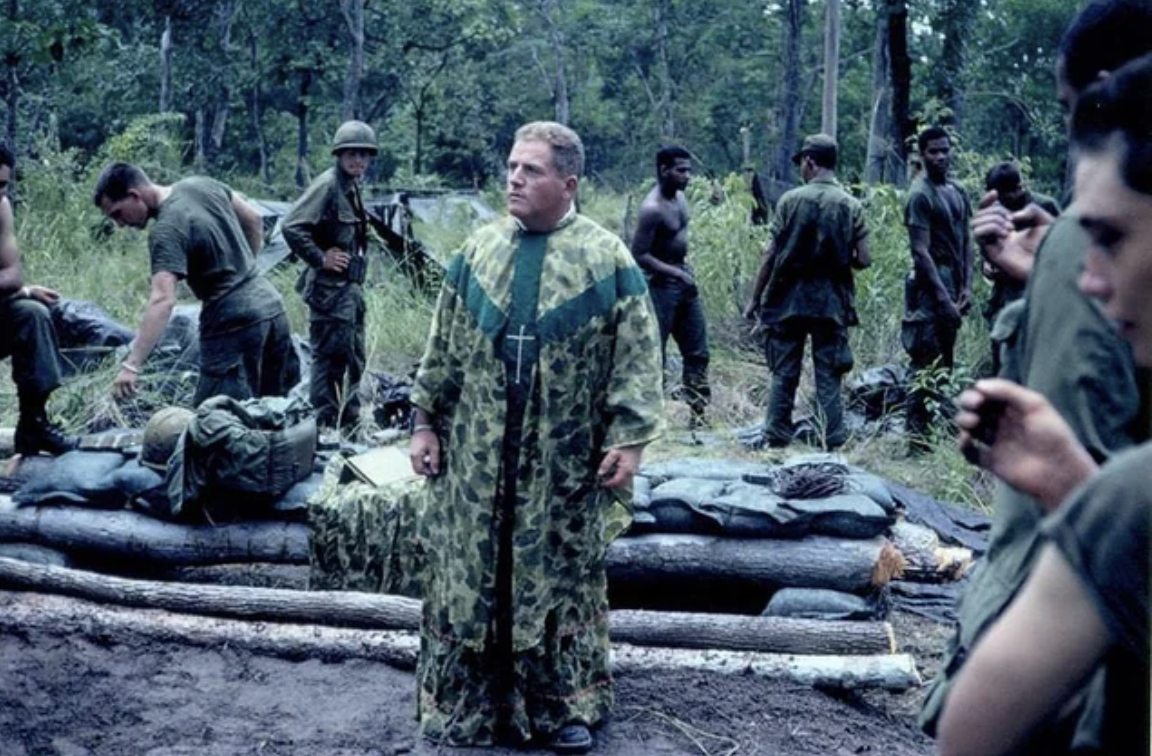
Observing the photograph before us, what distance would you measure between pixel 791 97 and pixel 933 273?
2293 cm

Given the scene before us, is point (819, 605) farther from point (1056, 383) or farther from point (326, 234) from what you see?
point (326, 234)

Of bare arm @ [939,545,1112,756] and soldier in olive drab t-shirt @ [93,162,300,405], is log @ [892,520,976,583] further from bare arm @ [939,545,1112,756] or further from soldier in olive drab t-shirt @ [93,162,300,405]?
bare arm @ [939,545,1112,756]

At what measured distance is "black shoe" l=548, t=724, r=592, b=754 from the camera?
4910 millimetres

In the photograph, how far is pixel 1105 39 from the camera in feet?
6.93

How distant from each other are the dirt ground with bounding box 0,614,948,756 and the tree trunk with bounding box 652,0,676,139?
33.4 meters

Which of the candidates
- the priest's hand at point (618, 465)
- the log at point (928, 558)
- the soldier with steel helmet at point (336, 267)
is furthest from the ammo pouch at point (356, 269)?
the priest's hand at point (618, 465)

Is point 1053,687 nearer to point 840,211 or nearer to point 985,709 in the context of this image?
point 985,709

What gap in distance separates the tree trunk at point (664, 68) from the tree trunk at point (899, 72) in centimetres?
2277

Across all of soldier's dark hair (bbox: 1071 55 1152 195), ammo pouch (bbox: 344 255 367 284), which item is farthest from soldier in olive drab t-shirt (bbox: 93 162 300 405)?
soldier's dark hair (bbox: 1071 55 1152 195)

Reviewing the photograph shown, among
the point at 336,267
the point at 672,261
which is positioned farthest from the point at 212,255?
the point at 672,261

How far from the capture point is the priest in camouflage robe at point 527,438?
471 centimetres

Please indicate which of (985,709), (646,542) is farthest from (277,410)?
(985,709)

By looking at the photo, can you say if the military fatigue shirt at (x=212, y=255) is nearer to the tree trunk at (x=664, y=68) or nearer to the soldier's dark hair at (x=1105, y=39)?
the soldier's dark hair at (x=1105, y=39)

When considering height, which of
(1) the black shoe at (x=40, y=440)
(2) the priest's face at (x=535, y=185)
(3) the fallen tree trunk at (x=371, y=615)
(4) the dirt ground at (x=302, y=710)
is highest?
(2) the priest's face at (x=535, y=185)
